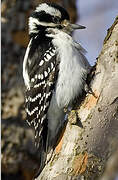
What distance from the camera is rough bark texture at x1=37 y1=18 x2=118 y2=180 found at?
2270 mm

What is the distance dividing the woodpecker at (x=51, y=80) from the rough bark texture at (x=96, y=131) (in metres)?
0.44

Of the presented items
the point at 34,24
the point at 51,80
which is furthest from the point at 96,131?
the point at 34,24

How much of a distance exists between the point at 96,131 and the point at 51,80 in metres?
0.82

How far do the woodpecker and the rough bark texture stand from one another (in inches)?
17.2

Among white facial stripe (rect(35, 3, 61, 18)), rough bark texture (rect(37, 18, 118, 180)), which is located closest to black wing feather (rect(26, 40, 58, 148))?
white facial stripe (rect(35, 3, 61, 18))

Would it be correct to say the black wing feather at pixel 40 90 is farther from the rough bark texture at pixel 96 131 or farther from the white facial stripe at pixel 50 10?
the rough bark texture at pixel 96 131

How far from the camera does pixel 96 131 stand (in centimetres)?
228

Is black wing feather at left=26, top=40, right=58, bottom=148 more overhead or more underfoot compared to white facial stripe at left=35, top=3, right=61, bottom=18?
more underfoot

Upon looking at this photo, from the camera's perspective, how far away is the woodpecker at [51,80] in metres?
2.93

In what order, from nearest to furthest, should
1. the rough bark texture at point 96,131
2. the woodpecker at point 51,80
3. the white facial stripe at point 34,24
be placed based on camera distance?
the rough bark texture at point 96,131, the woodpecker at point 51,80, the white facial stripe at point 34,24

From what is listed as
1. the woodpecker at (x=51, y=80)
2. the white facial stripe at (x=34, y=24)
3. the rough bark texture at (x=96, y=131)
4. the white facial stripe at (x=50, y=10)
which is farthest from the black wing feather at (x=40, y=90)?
the rough bark texture at (x=96, y=131)

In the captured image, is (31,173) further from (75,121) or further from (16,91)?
(75,121)

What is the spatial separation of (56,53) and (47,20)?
19.4 inches

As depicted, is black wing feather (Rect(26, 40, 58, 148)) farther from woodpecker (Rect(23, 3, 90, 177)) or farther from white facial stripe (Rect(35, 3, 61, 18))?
white facial stripe (Rect(35, 3, 61, 18))
